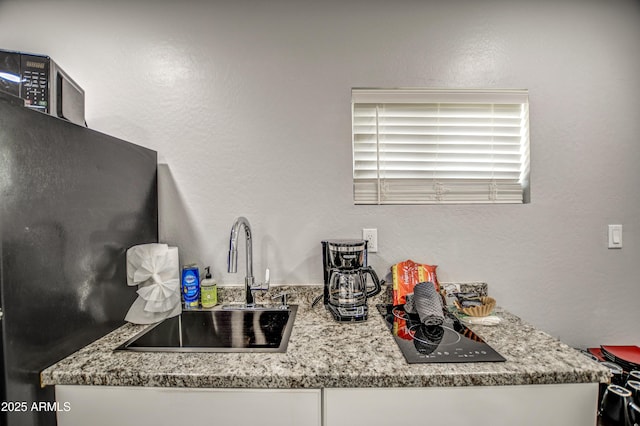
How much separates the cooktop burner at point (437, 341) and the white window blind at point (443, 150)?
22.2 inches

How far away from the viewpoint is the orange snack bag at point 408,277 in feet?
4.27

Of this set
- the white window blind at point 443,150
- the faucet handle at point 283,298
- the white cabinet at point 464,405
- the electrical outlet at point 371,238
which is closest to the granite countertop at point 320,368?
the white cabinet at point 464,405

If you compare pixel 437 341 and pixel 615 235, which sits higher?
pixel 615 235

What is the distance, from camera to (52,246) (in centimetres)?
83

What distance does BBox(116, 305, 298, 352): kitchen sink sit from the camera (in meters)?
1.05

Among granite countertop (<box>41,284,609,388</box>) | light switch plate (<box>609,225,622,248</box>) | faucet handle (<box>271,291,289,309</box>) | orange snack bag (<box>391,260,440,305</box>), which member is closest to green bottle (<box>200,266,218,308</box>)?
faucet handle (<box>271,291,289,309</box>)

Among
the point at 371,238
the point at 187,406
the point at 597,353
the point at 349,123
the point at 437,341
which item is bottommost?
the point at 597,353

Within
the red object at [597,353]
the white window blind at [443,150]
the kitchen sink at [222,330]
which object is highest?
the white window blind at [443,150]

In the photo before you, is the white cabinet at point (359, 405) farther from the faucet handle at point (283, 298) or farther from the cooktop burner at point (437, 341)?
the faucet handle at point (283, 298)

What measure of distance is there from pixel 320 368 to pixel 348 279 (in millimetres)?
430

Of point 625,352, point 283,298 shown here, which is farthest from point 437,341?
point 625,352

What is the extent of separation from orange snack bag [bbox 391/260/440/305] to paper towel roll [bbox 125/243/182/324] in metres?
0.97

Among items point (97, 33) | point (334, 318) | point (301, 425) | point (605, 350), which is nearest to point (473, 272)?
point (605, 350)

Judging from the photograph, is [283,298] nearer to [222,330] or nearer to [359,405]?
[222,330]
